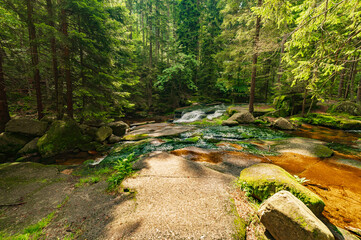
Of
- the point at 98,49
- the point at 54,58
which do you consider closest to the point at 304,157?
the point at 98,49

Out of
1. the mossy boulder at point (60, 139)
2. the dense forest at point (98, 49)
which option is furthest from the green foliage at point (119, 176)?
the dense forest at point (98, 49)

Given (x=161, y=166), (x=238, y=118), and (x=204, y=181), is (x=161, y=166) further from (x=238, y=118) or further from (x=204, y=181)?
(x=238, y=118)

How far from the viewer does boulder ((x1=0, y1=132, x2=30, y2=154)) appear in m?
7.08

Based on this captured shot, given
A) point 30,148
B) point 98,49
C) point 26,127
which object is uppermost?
point 98,49

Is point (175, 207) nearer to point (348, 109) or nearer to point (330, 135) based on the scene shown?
point (330, 135)

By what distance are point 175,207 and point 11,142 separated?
9636mm

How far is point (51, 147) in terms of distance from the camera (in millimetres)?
7215

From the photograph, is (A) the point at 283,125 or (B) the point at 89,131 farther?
(A) the point at 283,125

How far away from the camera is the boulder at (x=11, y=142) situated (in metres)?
7.08

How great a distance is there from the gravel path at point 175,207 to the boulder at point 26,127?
25.6 ft

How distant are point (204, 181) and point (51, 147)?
26.2 feet

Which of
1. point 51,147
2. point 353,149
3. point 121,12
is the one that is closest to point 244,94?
point 353,149

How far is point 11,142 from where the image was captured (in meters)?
7.27

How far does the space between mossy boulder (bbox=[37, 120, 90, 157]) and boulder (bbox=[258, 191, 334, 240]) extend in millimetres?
9251
